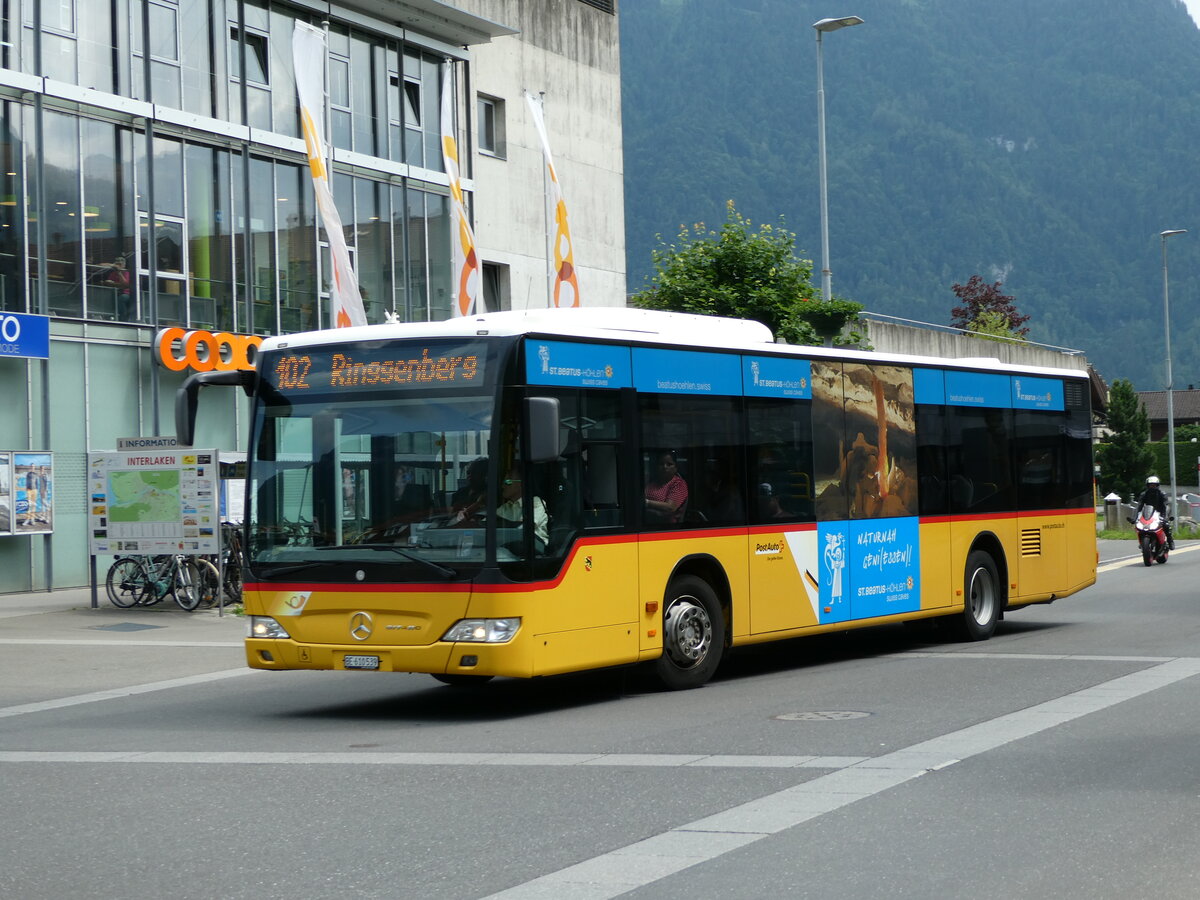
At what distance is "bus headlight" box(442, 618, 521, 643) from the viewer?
1111 cm

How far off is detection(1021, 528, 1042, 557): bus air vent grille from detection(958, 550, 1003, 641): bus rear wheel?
573 millimetres

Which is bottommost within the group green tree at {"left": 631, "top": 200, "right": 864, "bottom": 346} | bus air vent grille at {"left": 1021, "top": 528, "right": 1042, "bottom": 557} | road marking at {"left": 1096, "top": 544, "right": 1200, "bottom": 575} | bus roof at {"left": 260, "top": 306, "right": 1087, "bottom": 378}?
road marking at {"left": 1096, "top": 544, "right": 1200, "bottom": 575}

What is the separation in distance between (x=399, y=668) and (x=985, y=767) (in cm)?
435

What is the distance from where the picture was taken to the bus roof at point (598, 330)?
11656mm

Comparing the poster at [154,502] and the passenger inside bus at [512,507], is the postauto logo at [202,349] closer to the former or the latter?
the poster at [154,502]

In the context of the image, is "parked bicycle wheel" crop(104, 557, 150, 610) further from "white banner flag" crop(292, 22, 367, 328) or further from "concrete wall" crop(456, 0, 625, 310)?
"concrete wall" crop(456, 0, 625, 310)

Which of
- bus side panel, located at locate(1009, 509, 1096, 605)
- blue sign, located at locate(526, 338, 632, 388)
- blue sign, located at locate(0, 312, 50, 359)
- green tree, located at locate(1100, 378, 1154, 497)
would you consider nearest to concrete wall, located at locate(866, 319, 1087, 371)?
bus side panel, located at locate(1009, 509, 1096, 605)

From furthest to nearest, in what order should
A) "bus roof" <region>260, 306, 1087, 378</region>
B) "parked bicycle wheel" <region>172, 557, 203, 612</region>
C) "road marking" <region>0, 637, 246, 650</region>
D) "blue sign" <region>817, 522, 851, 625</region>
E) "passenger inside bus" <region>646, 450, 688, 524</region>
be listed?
"parked bicycle wheel" <region>172, 557, 203, 612</region> < "road marking" <region>0, 637, 246, 650</region> < "blue sign" <region>817, 522, 851, 625</region> < "passenger inside bus" <region>646, 450, 688, 524</region> < "bus roof" <region>260, 306, 1087, 378</region>

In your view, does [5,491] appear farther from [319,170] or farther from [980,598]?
[980,598]

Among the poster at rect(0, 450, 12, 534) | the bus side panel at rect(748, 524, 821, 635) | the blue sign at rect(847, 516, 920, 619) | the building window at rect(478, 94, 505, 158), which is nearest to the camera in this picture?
the bus side panel at rect(748, 524, 821, 635)

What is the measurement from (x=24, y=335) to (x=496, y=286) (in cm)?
1469

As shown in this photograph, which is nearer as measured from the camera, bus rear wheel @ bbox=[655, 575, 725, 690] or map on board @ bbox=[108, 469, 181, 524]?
bus rear wheel @ bbox=[655, 575, 725, 690]

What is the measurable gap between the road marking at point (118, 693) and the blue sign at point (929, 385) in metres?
6.86

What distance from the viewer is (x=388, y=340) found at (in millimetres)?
11734
